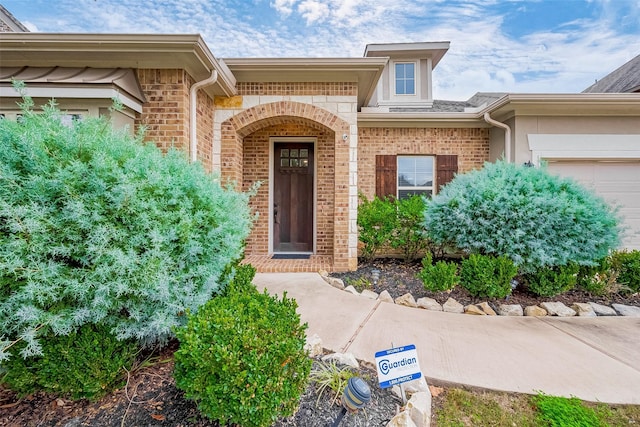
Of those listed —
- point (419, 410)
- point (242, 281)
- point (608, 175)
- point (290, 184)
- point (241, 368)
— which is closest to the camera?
point (241, 368)

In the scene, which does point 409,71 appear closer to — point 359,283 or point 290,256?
point 290,256

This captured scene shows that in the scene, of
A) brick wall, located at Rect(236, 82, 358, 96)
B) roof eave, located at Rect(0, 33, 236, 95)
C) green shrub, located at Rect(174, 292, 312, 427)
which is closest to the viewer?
green shrub, located at Rect(174, 292, 312, 427)

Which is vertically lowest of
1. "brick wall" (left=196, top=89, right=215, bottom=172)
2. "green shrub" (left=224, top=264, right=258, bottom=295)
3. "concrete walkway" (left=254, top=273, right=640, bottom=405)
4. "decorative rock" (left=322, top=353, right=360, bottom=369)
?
"concrete walkway" (left=254, top=273, right=640, bottom=405)

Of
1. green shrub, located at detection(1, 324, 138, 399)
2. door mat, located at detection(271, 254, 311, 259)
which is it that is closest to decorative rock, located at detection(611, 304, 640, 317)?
door mat, located at detection(271, 254, 311, 259)

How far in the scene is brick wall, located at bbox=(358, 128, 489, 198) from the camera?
659 cm

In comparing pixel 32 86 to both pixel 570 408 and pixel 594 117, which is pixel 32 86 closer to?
pixel 570 408

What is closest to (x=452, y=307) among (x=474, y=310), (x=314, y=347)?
(x=474, y=310)

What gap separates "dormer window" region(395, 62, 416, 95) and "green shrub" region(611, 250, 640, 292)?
5.68m

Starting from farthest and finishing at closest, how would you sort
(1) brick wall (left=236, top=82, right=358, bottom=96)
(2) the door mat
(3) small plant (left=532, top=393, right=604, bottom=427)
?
1. (2) the door mat
2. (1) brick wall (left=236, top=82, right=358, bottom=96)
3. (3) small plant (left=532, top=393, right=604, bottom=427)

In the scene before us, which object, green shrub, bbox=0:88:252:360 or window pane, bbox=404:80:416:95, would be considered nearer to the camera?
green shrub, bbox=0:88:252:360

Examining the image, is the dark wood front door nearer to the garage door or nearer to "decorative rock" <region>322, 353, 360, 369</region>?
"decorative rock" <region>322, 353, 360, 369</region>

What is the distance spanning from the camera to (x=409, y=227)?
527 centimetres

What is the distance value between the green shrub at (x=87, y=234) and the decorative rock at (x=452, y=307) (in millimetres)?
2945

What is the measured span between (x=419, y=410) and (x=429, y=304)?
7.30 ft
